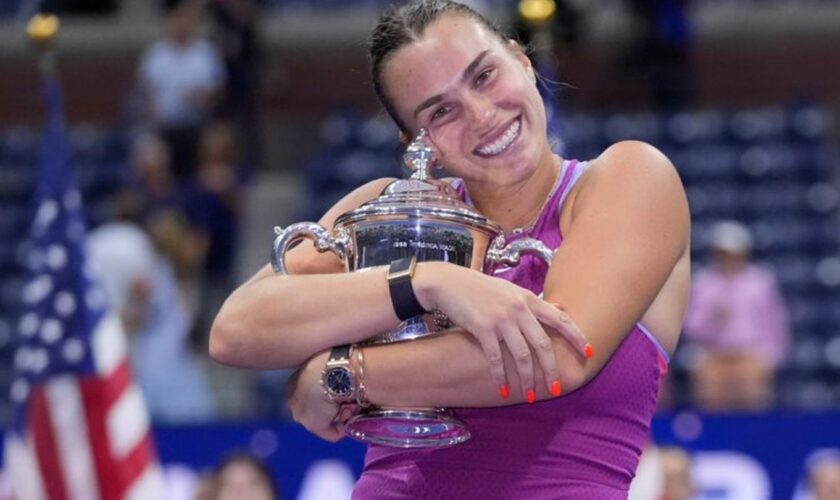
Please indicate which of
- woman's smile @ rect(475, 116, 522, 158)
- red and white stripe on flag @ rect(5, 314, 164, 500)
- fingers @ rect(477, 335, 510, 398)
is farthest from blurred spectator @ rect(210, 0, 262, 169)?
fingers @ rect(477, 335, 510, 398)

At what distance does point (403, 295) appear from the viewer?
198cm

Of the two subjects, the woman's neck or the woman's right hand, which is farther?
the woman's neck

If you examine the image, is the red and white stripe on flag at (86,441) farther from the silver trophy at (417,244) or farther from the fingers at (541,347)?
the fingers at (541,347)

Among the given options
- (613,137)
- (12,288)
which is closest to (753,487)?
(613,137)

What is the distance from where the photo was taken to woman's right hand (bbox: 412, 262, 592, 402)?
1.92m

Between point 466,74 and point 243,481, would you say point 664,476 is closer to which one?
point 243,481

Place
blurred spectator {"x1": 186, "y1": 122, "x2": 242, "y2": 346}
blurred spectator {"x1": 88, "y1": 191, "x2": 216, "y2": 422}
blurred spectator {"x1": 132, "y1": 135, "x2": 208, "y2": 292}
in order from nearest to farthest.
Answer: blurred spectator {"x1": 88, "y1": 191, "x2": 216, "y2": 422} < blurred spectator {"x1": 132, "y1": 135, "x2": 208, "y2": 292} < blurred spectator {"x1": 186, "y1": 122, "x2": 242, "y2": 346}

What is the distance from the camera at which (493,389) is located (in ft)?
6.49

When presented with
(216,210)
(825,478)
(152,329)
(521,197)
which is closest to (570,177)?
(521,197)

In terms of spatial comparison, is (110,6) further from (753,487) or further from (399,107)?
(399,107)

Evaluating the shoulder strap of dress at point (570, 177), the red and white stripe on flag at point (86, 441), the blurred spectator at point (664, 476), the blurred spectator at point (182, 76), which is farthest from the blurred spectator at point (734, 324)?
the shoulder strap of dress at point (570, 177)

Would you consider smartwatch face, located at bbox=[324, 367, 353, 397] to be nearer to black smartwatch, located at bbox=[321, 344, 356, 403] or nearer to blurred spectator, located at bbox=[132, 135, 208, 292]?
black smartwatch, located at bbox=[321, 344, 356, 403]

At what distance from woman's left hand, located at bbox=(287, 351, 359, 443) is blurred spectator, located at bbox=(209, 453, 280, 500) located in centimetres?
259

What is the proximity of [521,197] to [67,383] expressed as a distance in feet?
8.59
